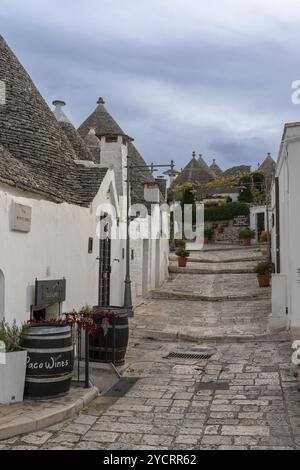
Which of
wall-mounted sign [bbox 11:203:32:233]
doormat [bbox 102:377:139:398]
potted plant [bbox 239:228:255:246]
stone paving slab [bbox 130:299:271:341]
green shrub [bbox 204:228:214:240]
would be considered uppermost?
green shrub [bbox 204:228:214:240]

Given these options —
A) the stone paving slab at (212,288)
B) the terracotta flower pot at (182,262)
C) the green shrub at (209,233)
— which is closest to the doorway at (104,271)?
the stone paving slab at (212,288)

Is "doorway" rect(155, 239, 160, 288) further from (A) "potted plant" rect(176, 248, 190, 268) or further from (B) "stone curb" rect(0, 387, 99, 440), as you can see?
(B) "stone curb" rect(0, 387, 99, 440)

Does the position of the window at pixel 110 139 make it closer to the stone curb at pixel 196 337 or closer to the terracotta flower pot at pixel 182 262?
the stone curb at pixel 196 337

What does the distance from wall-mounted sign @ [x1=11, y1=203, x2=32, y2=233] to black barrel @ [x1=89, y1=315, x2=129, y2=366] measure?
2057mm

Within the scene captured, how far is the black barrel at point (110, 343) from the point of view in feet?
28.6

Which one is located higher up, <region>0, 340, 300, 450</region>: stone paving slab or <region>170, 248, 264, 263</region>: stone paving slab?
<region>170, 248, 264, 263</region>: stone paving slab

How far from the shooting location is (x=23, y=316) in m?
8.23

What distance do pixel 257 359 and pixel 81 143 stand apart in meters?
8.29

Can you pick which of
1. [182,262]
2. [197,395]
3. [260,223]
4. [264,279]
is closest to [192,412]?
[197,395]

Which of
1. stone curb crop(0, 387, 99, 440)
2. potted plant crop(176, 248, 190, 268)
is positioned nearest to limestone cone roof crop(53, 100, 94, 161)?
stone curb crop(0, 387, 99, 440)

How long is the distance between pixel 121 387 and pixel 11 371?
2.10m

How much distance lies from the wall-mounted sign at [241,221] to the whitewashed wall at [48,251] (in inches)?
1105

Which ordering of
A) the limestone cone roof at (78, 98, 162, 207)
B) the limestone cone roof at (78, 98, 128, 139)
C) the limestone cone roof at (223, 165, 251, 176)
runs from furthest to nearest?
the limestone cone roof at (223, 165, 251, 176) → the limestone cone roof at (78, 98, 128, 139) → the limestone cone roof at (78, 98, 162, 207)

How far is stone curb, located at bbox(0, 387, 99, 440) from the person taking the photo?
216 inches
